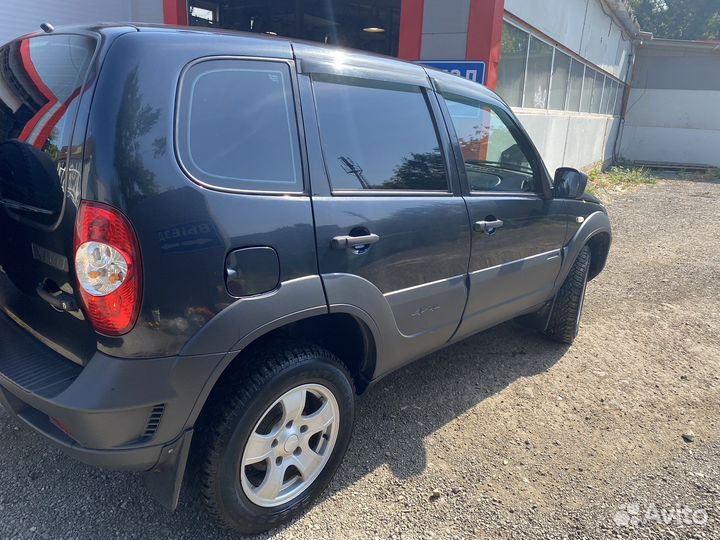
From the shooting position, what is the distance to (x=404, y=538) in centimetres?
231

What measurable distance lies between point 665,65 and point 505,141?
20.6 meters

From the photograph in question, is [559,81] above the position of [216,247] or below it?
above

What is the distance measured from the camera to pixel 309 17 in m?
10.5

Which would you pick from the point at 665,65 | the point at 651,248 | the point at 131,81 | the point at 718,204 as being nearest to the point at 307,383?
the point at 131,81

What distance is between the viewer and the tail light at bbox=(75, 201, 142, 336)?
5.54ft

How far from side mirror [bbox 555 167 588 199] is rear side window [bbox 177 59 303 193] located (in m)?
2.08

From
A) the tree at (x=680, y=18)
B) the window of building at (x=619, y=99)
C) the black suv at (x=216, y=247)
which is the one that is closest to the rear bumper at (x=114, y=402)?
the black suv at (x=216, y=247)

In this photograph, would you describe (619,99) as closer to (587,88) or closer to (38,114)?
(587,88)

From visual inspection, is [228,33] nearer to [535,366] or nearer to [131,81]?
[131,81]

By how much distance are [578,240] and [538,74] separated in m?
6.93

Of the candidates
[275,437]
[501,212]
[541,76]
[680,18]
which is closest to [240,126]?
→ [275,437]

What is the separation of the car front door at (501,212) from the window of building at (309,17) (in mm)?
6353

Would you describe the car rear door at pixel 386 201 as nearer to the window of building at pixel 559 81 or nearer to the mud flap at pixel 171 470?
the mud flap at pixel 171 470

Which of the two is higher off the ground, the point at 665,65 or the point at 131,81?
the point at 665,65
